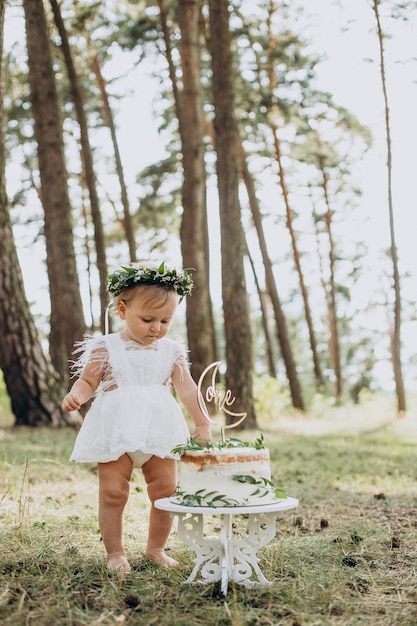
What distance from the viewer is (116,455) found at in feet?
13.1

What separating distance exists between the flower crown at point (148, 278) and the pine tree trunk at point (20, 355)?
21.5 ft

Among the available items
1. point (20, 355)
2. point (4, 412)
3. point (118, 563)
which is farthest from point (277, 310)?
point (118, 563)

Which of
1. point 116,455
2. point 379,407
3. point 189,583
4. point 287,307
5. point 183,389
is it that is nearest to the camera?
point 189,583

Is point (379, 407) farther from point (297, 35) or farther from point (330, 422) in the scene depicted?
point (297, 35)

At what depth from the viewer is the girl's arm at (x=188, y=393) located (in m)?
4.19

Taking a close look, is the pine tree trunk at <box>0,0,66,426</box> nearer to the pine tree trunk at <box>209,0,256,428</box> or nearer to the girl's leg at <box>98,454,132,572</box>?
the pine tree trunk at <box>209,0,256,428</box>

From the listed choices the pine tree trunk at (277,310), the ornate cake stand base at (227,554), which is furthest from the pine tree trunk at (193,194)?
the ornate cake stand base at (227,554)

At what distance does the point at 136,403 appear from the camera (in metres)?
4.12

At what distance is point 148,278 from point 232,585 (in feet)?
5.20

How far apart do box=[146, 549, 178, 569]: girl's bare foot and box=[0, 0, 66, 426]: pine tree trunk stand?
7.13 m

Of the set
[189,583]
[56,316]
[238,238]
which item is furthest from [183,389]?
[56,316]

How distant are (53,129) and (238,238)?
3595 mm

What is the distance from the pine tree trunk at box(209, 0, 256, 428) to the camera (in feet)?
43.6

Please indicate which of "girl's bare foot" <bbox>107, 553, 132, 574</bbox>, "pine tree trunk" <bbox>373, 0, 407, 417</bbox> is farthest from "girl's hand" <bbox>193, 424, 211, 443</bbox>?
"pine tree trunk" <bbox>373, 0, 407, 417</bbox>
